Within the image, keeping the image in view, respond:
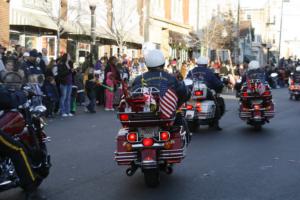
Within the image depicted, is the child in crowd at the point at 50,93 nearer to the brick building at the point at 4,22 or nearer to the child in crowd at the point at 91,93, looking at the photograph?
the child in crowd at the point at 91,93

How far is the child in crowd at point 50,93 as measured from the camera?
1572 cm

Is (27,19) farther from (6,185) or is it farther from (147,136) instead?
(6,185)

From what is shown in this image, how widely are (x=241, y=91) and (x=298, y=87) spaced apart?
12.9m

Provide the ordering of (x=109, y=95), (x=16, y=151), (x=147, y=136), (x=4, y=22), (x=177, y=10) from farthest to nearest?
(x=177, y=10)
(x=4, y=22)
(x=109, y=95)
(x=147, y=136)
(x=16, y=151)

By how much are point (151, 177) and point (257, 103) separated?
639cm

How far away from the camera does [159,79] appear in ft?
24.5

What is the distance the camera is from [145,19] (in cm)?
3688

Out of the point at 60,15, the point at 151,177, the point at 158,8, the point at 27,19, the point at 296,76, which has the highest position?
the point at 158,8

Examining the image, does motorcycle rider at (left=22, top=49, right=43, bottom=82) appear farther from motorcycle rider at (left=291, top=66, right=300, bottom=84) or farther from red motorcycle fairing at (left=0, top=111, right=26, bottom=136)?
motorcycle rider at (left=291, top=66, right=300, bottom=84)

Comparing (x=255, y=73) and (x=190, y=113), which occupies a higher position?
(x=255, y=73)

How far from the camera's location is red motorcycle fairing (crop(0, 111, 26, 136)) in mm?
5918

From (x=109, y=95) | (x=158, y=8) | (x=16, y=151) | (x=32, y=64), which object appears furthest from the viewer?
(x=158, y=8)

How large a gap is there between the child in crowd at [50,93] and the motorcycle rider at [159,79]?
8.45 m

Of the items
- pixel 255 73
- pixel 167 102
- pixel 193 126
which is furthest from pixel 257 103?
pixel 167 102
